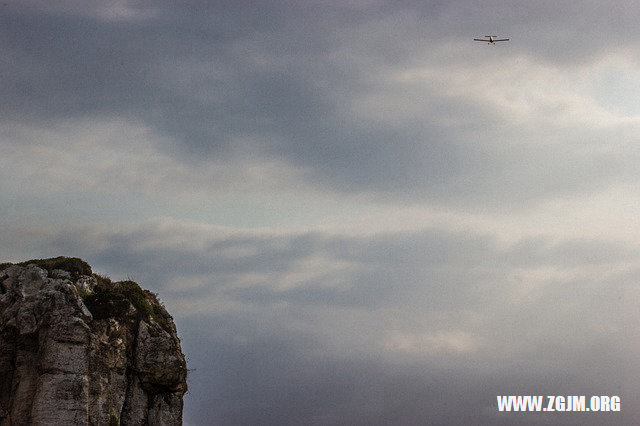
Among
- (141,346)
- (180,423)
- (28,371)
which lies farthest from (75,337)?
→ (180,423)

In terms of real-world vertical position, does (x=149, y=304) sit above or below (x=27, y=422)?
above

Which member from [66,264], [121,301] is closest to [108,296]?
[121,301]

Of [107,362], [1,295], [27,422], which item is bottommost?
[27,422]

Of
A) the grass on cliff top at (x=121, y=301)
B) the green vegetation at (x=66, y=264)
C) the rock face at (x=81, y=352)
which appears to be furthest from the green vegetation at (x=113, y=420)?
the green vegetation at (x=66, y=264)

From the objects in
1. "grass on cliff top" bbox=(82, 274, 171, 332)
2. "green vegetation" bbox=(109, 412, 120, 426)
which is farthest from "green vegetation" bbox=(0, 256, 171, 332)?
"green vegetation" bbox=(109, 412, 120, 426)

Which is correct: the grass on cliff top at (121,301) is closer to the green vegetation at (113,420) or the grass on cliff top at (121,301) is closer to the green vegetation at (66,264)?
the green vegetation at (66,264)

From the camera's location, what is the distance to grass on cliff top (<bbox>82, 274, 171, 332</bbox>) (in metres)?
68.8

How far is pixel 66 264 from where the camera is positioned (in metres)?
71.9

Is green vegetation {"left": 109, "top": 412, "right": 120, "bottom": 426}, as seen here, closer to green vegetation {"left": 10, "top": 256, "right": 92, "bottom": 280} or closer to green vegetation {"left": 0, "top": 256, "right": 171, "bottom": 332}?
green vegetation {"left": 0, "top": 256, "right": 171, "bottom": 332}

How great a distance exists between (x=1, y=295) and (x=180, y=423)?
18.3 m

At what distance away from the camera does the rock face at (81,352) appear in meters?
63.0

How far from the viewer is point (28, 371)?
64438 millimetres

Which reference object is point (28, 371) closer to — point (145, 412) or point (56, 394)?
point (56, 394)

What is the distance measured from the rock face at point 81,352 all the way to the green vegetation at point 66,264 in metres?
0.08
